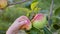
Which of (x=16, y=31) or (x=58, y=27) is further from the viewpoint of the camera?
(x=58, y=27)

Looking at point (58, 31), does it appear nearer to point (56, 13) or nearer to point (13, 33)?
point (56, 13)

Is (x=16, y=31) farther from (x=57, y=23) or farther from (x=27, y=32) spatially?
(x=57, y=23)

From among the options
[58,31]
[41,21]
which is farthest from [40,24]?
[58,31]

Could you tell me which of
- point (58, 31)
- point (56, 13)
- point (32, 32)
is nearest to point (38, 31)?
point (32, 32)

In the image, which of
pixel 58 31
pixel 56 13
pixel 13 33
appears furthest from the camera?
pixel 56 13

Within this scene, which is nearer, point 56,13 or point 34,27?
point 34,27

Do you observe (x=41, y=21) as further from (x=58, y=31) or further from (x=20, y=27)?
(x=58, y=31)

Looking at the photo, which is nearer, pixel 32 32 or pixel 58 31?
pixel 32 32

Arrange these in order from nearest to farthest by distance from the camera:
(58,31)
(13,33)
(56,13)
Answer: (13,33) → (58,31) → (56,13)
